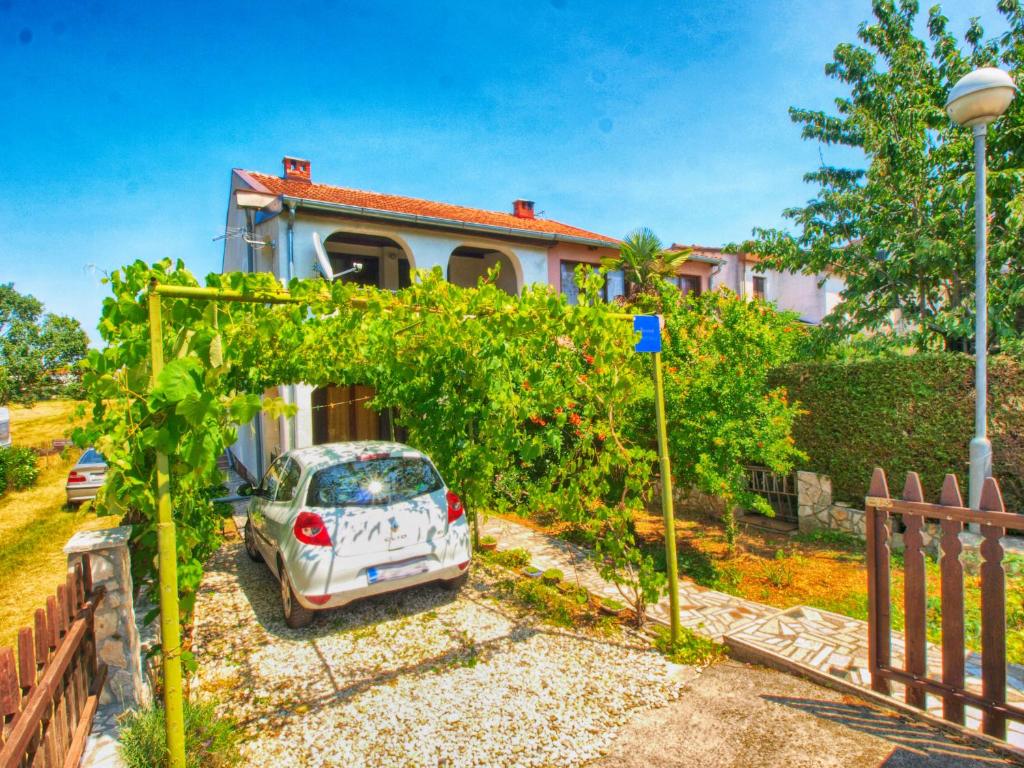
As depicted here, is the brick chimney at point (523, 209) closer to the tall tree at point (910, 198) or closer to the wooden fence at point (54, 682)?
the tall tree at point (910, 198)

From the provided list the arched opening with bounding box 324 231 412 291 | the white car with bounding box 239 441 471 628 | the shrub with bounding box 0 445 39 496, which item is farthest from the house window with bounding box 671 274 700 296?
the shrub with bounding box 0 445 39 496

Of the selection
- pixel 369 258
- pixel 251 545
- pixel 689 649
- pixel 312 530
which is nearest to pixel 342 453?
pixel 312 530

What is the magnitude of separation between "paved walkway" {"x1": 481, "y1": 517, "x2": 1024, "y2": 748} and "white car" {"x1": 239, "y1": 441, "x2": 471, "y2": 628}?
1886mm

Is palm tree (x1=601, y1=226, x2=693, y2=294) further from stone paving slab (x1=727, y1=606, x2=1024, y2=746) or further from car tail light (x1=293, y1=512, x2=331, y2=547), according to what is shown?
car tail light (x1=293, y1=512, x2=331, y2=547)

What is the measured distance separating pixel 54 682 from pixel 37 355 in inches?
1387

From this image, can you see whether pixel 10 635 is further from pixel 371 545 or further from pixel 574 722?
pixel 574 722

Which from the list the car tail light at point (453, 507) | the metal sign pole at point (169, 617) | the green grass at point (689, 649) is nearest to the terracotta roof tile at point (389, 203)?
the car tail light at point (453, 507)

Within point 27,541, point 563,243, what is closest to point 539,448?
point 27,541

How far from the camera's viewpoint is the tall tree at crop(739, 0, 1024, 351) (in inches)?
348

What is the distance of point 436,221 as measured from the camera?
1316 centimetres

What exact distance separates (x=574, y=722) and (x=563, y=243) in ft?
46.2

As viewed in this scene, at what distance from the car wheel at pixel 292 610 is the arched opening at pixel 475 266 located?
39.1ft

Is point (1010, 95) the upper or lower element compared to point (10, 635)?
upper

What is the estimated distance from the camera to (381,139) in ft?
29.0
